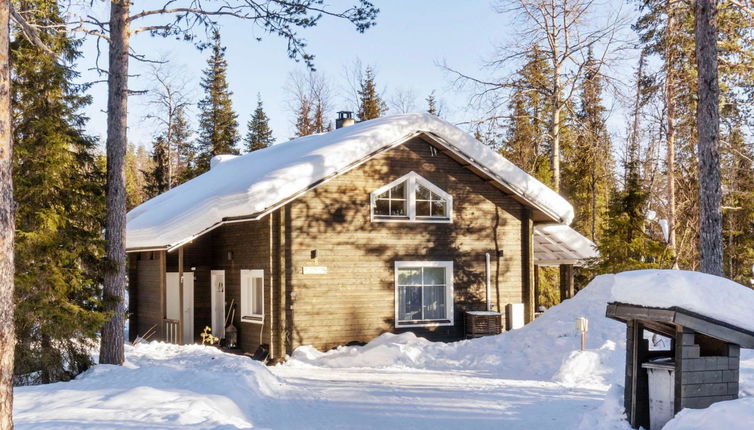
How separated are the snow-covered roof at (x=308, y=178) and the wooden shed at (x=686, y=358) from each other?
30.5ft

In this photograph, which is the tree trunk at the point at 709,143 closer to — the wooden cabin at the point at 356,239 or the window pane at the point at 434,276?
the wooden cabin at the point at 356,239

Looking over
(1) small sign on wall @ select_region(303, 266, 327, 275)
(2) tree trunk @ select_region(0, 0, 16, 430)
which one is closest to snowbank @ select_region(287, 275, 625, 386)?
(1) small sign on wall @ select_region(303, 266, 327, 275)

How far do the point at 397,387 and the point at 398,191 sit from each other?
704cm

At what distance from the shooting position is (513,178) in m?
19.1

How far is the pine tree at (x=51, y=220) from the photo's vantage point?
472 inches

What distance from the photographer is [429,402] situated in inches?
449

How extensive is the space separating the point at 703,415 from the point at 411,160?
12654 millimetres

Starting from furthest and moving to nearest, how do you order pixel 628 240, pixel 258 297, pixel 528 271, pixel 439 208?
1. pixel 628 240
2. pixel 528 271
3. pixel 439 208
4. pixel 258 297

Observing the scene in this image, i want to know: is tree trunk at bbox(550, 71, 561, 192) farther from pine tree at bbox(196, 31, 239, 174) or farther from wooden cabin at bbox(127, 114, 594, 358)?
pine tree at bbox(196, 31, 239, 174)

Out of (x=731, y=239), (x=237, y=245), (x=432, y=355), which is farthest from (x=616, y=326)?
(x=731, y=239)

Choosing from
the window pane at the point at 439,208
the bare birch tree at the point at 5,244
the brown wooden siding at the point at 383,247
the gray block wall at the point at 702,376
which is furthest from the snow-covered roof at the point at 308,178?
the gray block wall at the point at 702,376

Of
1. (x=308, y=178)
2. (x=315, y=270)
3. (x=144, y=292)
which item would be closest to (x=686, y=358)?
(x=308, y=178)

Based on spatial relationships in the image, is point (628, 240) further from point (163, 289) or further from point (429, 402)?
point (163, 289)

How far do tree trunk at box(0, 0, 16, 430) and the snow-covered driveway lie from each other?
12.7ft
